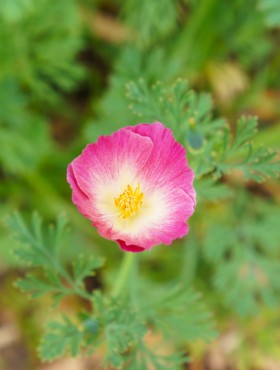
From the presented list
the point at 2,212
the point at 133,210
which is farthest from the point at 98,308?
the point at 2,212

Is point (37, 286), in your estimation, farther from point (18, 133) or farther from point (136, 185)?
point (18, 133)

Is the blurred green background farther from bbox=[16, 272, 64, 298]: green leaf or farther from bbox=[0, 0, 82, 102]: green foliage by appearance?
bbox=[16, 272, 64, 298]: green leaf

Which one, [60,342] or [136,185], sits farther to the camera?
[60,342]

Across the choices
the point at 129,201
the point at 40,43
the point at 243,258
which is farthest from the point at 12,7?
the point at 243,258

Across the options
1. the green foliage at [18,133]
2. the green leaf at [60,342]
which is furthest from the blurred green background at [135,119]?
the green leaf at [60,342]

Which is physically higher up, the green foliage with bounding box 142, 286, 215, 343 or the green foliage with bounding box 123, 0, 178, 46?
the green foliage with bounding box 123, 0, 178, 46

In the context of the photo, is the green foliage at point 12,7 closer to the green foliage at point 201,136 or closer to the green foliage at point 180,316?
the green foliage at point 201,136

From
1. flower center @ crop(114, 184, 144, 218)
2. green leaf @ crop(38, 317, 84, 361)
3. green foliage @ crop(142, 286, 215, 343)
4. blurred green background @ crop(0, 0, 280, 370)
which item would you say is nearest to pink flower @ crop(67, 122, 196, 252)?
flower center @ crop(114, 184, 144, 218)

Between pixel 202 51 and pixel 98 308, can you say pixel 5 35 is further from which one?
pixel 98 308
